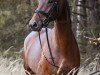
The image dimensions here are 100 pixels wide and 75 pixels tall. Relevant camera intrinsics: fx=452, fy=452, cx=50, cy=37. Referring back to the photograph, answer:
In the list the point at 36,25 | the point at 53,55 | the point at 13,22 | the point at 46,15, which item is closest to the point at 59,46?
the point at 53,55

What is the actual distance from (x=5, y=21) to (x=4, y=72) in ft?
25.6

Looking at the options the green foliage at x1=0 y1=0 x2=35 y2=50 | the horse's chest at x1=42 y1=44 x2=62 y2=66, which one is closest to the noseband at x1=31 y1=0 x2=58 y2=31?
the horse's chest at x1=42 y1=44 x2=62 y2=66

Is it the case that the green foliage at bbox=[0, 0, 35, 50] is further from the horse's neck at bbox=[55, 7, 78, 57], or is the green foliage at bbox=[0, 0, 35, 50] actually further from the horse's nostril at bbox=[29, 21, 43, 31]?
the horse's nostril at bbox=[29, 21, 43, 31]

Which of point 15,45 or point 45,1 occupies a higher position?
point 45,1

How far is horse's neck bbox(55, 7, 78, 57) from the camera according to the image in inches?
272

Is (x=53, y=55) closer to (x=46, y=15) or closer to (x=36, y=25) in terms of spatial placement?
(x=46, y=15)

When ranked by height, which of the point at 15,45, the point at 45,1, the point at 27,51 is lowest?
the point at 15,45

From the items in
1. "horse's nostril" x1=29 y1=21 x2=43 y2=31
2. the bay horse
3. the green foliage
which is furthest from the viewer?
the green foliage

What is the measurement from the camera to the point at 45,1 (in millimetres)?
6555

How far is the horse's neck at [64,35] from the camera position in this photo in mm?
6906

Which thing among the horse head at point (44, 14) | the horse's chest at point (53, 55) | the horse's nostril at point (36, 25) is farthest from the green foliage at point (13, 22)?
the horse's nostril at point (36, 25)

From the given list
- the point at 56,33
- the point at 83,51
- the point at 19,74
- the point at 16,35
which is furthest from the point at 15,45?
the point at 56,33

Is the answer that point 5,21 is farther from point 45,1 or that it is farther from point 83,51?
point 45,1

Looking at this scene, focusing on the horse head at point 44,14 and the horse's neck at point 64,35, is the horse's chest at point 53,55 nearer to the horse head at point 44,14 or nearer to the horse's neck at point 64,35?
the horse's neck at point 64,35
